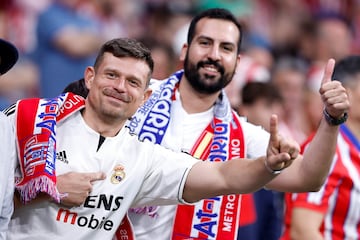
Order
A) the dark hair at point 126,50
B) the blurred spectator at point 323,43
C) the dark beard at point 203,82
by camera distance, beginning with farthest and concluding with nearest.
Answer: the blurred spectator at point 323,43 → the dark beard at point 203,82 → the dark hair at point 126,50

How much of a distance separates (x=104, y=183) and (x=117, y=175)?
7 centimetres

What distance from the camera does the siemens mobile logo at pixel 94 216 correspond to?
189 inches

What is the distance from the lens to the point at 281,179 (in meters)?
5.36

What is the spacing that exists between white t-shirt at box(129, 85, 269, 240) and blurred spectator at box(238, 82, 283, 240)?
1.47 m

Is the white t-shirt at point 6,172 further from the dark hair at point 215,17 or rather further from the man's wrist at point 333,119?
the dark hair at point 215,17

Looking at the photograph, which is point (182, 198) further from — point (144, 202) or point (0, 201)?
point (0, 201)

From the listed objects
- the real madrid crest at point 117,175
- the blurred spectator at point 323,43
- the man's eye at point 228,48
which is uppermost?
the blurred spectator at point 323,43

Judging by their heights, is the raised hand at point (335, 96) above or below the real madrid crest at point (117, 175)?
above

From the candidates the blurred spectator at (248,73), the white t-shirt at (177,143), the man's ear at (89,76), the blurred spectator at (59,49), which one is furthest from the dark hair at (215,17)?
the blurred spectator at (59,49)

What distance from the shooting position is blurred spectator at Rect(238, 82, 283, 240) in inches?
295

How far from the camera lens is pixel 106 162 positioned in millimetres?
4934

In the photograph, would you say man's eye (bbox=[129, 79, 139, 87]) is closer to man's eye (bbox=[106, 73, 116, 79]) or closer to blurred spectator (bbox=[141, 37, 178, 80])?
man's eye (bbox=[106, 73, 116, 79])

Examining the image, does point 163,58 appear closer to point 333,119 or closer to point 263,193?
point 263,193

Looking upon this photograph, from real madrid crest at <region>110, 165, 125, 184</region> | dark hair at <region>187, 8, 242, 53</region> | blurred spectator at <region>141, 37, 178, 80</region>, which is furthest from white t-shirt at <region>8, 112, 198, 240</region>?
blurred spectator at <region>141, 37, 178, 80</region>
